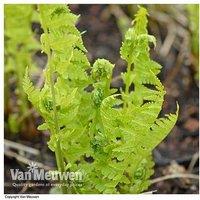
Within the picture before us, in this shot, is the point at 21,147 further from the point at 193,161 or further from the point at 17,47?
the point at 193,161

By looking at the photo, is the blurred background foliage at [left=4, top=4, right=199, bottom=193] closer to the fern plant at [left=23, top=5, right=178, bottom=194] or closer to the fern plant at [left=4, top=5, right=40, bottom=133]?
the fern plant at [left=4, top=5, right=40, bottom=133]

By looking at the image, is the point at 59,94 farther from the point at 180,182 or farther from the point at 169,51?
the point at 169,51

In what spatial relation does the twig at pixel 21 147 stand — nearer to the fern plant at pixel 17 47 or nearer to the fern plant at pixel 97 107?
the fern plant at pixel 17 47

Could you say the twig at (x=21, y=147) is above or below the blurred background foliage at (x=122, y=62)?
below

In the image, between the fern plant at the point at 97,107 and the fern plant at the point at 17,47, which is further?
the fern plant at the point at 17,47

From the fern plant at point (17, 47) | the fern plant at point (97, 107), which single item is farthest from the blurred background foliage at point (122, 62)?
the fern plant at point (97, 107)

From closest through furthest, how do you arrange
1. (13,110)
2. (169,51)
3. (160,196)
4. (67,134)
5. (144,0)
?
(67,134), (160,196), (144,0), (13,110), (169,51)

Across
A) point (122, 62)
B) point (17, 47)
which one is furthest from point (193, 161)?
point (17, 47)

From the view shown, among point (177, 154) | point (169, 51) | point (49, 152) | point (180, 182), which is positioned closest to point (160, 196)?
point (180, 182)
